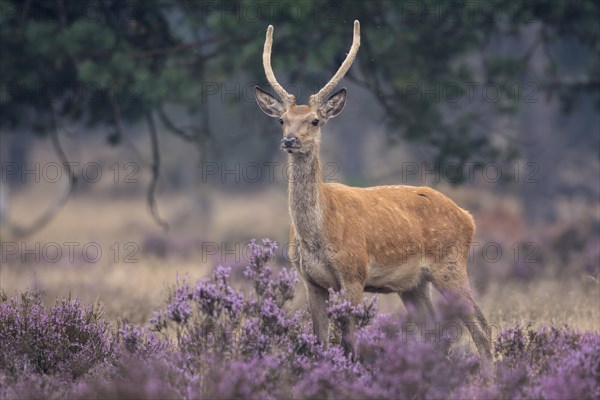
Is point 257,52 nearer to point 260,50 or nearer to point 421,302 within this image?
point 260,50

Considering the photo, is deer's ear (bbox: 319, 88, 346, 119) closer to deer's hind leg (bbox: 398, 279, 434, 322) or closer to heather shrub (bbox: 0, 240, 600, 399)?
heather shrub (bbox: 0, 240, 600, 399)

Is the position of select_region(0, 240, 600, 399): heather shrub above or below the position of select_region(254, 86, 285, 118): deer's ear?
below

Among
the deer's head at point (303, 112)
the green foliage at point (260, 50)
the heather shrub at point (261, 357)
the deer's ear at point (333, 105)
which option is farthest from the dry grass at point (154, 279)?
the green foliage at point (260, 50)

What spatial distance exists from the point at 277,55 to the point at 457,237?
501 centimetres

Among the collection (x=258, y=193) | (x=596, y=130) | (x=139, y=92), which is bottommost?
(x=258, y=193)

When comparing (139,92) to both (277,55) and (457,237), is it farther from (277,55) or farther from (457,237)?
(457,237)

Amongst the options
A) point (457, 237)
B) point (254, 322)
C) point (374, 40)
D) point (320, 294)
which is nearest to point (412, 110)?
point (374, 40)

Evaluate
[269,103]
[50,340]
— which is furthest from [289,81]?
[50,340]

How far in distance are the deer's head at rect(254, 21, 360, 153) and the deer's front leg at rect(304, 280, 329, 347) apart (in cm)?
108

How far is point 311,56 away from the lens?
11.9 metres

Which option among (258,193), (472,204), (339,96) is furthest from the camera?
(258,193)

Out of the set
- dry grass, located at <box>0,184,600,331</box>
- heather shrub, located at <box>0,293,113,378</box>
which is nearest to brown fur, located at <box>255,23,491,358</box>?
dry grass, located at <box>0,184,600,331</box>

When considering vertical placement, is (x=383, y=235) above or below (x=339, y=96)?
below

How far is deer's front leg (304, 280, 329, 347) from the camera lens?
705 cm
